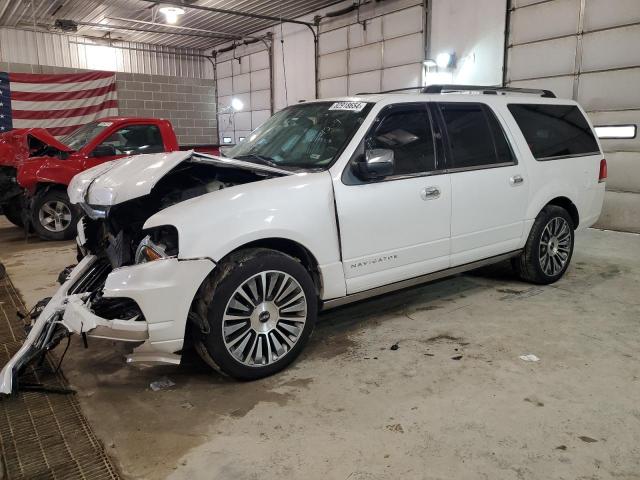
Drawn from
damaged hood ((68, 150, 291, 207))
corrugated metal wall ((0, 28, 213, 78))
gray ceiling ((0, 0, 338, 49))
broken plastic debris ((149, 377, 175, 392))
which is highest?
gray ceiling ((0, 0, 338, 49))

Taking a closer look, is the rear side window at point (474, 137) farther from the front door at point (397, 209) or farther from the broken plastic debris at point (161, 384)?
the broken plastic debris at point (161, 384)

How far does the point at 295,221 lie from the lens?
3131mm

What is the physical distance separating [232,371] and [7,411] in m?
1.25

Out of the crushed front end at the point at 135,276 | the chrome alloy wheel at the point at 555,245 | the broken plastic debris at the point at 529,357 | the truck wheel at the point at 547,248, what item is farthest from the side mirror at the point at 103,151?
the broken plastic debris at the point at 529,357

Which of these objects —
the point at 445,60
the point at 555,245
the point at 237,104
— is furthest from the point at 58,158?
the point at 237,104

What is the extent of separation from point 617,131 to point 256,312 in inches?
292

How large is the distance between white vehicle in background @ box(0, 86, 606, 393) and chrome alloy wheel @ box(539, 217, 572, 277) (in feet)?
0.27

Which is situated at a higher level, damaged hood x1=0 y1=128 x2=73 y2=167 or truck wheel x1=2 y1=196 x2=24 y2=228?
damaged hood x1=0 y1=128 x2=73 y2=167

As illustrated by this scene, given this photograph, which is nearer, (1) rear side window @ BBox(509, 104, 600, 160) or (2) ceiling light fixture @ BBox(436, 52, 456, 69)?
(1) rear side window @ BBox(509, 104, 600, 160)

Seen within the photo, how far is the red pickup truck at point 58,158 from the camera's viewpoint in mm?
7281

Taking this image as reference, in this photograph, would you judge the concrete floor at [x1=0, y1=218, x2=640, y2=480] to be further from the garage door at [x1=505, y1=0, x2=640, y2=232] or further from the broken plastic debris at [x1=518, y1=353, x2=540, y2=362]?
the garage door at [x1=505, y1=0, x2=640, y2=232]

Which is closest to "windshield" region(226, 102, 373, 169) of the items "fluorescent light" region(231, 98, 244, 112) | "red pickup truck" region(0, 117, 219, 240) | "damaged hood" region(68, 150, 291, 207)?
"damaged hood" region(68, 150, 291, 207)

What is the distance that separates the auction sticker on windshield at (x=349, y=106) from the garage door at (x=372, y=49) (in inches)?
305

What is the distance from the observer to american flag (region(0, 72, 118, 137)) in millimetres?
11375
